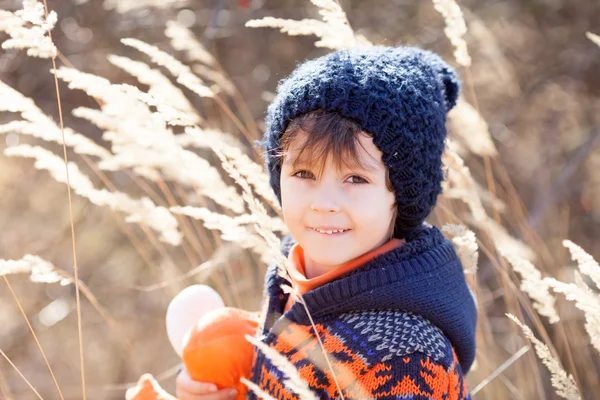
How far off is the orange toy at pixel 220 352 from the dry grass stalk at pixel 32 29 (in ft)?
2.33

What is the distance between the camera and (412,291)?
137 centimetres

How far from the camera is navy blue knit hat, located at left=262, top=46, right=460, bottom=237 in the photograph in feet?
4.56

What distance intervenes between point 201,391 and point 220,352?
0.35 ft

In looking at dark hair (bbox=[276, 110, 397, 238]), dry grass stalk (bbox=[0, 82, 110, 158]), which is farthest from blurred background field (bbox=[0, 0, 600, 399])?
dark hair (bbox=[276, 110, 397, 238])

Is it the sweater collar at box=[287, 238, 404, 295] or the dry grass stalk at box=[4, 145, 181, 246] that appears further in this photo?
the dry grass stalk at box=[4, 145, 181, 246]

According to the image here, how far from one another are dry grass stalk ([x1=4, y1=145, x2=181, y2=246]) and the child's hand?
0.43m

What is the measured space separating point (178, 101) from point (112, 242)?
161 centimetres

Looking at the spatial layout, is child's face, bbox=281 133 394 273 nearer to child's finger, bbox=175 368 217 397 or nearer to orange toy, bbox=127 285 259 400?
orange toy, bbox=127 285 259 400

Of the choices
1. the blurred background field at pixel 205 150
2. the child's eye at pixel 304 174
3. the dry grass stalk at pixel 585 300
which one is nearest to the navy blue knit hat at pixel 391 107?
the child's eye at pixel 304 174

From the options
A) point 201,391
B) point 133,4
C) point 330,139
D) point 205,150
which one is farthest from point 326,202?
point 205,150

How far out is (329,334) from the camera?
1377 millimetres

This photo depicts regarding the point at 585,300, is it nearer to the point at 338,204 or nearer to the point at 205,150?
the point at 338,204

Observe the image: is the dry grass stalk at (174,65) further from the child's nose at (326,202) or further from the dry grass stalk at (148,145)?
the child's nose at (326,202)

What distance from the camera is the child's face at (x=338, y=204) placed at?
1.39 meters
